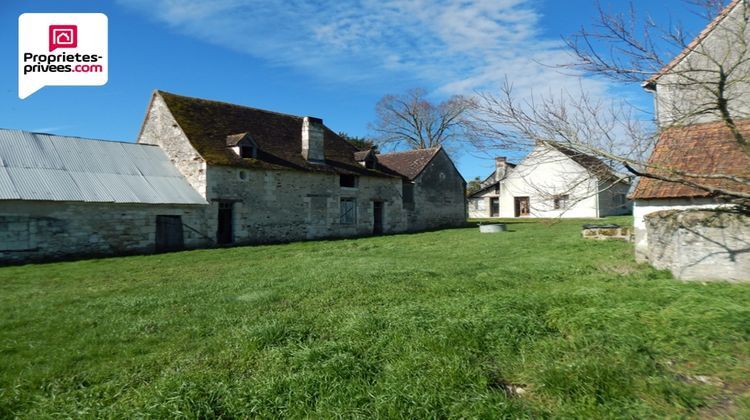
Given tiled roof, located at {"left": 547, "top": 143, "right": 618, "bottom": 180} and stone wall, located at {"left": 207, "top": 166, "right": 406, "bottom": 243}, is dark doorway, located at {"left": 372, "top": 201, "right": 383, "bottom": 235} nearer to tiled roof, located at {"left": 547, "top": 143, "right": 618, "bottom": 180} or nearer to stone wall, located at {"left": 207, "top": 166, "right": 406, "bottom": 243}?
stone wall, located at {"left": 207, "top": 166, "right": 406, "bottom": 243}

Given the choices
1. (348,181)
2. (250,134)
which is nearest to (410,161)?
(348,181)

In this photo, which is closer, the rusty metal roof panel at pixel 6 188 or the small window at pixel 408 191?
the rusty metal roof panel at pixel 6 188

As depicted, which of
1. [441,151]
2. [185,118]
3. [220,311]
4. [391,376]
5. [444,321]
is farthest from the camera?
[441,151]

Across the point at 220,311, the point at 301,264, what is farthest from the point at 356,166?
the point at 220,311

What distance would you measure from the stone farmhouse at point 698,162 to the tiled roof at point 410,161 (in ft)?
59.9

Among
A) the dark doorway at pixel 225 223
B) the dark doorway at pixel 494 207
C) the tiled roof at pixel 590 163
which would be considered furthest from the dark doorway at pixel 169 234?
the dark doorway at pixel 494 207

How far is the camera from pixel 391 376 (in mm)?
3816

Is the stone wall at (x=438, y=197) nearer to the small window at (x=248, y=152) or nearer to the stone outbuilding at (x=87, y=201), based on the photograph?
the small window at (x=248, y=152)

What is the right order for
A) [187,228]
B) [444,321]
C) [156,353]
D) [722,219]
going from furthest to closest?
1. [187,228]
2. [722,219]
3. [444,321]
4. [156,353]

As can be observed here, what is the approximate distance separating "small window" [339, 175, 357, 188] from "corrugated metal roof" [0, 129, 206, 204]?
8026 mm

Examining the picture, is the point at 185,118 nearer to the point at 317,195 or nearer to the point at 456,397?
the point at 317,195

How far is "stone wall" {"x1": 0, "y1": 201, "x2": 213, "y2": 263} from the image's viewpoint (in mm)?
13906

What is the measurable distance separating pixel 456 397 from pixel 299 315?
9.95 ft

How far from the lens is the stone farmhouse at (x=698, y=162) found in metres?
5.55
